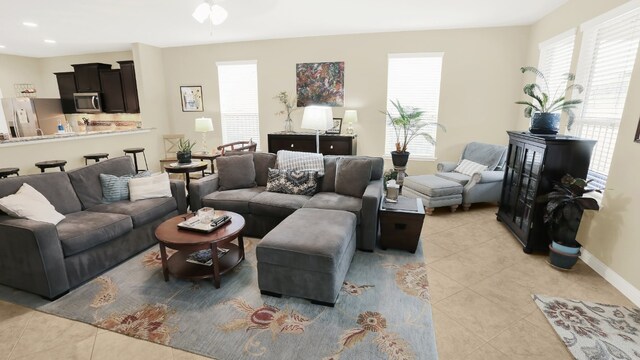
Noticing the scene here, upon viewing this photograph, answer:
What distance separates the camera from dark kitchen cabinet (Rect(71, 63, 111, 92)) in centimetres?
661

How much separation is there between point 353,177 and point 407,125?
98.8 inches

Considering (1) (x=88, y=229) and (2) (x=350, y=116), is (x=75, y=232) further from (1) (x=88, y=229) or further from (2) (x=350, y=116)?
(2) (x=350, y=116)

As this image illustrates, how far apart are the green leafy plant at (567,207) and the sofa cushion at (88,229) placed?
3979 mm

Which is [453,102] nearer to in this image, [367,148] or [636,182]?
[367,148]

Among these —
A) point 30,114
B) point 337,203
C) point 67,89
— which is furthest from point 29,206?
point 30,114

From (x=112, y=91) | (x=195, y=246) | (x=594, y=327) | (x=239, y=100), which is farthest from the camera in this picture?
(x=112, y=91)

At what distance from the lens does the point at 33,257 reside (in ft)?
7.35

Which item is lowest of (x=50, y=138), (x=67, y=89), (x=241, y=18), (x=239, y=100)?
(x=50, y=138)

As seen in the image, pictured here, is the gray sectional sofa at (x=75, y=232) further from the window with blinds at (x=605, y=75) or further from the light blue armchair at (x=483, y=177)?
the window with blinds at (x=605, y=75)

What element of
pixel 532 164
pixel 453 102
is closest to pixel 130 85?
pixel 453 102

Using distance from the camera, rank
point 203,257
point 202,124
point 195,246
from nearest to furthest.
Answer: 1. point 195,246
2. point 203,257
3. point 202,124

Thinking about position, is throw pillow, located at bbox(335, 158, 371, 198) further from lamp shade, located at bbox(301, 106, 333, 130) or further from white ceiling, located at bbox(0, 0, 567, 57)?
white ceiling, located at bbox(0, 0, 567, 57)

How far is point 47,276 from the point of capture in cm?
226

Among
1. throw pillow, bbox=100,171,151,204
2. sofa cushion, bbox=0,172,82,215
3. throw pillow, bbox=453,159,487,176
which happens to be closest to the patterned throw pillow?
throw pillow, bbox=100,171,151,204
